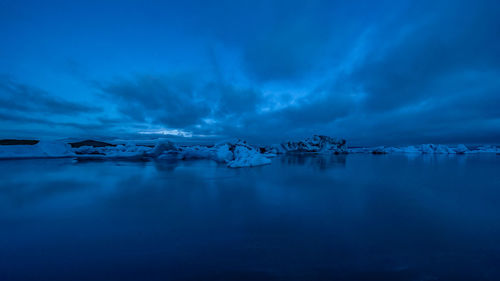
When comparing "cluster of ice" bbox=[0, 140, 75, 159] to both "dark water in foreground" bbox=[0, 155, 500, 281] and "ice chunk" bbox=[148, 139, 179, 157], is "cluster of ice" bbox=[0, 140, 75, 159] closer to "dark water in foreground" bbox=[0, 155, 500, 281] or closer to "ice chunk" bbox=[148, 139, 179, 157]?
"ice chunk" bbox=[148, 139, 179, 157]

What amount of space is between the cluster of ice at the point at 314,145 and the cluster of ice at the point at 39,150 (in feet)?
96.0

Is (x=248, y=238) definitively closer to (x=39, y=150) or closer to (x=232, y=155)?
(x=232, y=155)

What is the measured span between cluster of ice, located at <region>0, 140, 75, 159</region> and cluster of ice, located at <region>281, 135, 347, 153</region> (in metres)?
29.3

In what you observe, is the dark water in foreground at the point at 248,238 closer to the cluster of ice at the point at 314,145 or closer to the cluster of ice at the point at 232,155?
the cluster of ice at the point at 232,155

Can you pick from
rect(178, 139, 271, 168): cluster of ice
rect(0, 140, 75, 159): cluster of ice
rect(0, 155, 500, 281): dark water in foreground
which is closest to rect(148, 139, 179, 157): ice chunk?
rect(178, 139, 271, 168): cluster of ice

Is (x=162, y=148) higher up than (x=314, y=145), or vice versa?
(x=314, y=145)

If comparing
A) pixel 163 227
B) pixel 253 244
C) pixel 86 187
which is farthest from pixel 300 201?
pixel 86 187

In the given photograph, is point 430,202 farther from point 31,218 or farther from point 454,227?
point 31,218

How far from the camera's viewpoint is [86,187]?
5125 mm

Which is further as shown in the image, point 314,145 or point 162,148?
point 314,145

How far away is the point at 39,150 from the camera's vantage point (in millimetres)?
14992

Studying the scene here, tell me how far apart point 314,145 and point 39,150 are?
1396 inches

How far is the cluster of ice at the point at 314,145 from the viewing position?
3584 centimetres

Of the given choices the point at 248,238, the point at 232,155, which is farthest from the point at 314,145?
the point at 248,238
